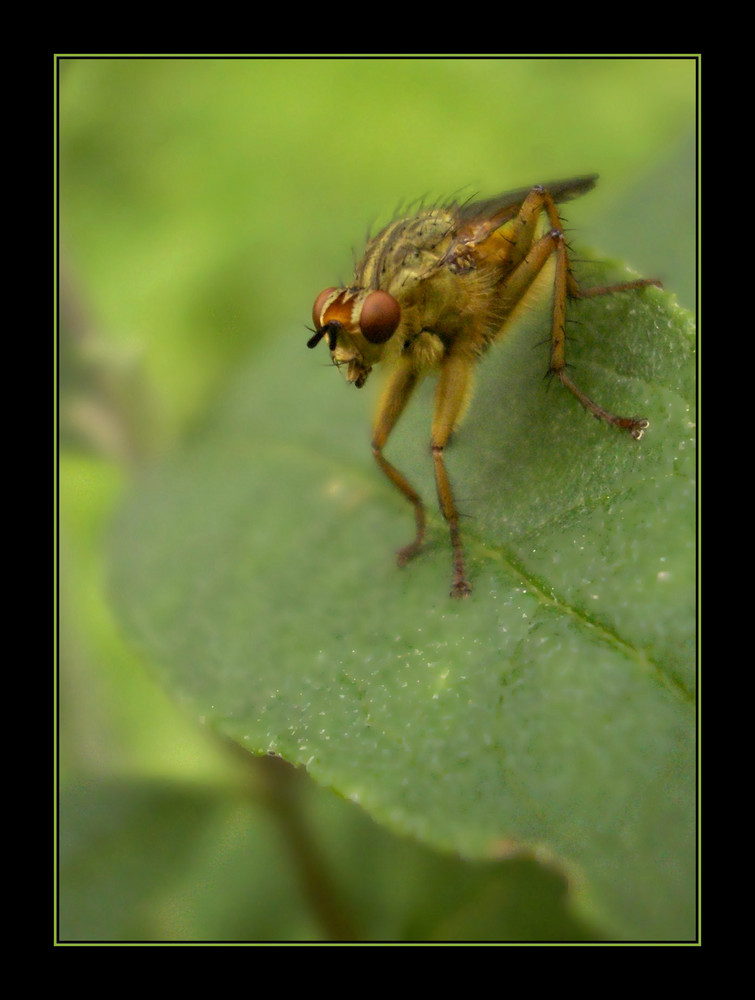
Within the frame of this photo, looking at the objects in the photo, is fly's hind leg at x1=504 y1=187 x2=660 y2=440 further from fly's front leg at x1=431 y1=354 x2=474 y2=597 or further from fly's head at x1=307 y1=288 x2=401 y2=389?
fly's head at x1=307 y1=288 x2=401 y2=389

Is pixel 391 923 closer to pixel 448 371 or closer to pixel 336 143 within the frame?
pixel 448 371

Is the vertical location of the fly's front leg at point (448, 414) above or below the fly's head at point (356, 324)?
below

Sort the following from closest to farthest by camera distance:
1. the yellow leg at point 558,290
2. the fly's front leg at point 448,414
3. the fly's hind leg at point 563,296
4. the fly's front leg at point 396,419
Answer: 1. the yellow leg at point 558,290
2. the fly's hind leg at point 563,296
3. the fly's front leg at point 448,414
4. the fly's front leg at point 396,419

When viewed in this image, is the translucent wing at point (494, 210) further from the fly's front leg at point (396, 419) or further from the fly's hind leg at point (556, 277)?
the fly's front leg at point (396, 419)

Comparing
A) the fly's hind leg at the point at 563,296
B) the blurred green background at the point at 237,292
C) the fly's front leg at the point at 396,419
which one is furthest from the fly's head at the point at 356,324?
the blurred green background at the point at 237,292

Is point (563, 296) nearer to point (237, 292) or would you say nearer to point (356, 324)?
point (356, 324)

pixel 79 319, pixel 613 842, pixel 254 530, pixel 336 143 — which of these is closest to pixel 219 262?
pixel 79 319
